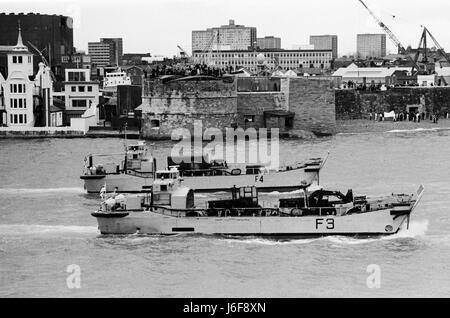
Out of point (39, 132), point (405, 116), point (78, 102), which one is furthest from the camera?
point (405, 116)

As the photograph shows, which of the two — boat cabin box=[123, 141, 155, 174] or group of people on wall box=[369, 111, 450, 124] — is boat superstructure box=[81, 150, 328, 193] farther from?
group of people on wall box=[369, 111, 450, 124]

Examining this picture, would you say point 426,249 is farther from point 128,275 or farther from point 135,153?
point 135,153

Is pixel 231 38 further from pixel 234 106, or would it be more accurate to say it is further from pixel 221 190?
pixel 221 190

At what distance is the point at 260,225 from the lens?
74.7 feet

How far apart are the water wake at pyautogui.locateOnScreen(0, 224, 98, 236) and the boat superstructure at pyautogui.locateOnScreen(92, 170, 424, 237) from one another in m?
0.86

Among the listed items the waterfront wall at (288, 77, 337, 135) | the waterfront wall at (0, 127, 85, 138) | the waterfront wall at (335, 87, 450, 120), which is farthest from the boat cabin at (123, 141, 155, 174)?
the waterfront wall at (335, 87, 450, 120)

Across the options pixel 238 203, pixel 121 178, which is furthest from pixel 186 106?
pixel 238 203

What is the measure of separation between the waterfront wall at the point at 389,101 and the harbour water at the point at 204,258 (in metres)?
27.7

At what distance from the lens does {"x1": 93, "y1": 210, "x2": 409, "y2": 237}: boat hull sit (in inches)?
891

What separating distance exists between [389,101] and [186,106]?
15535mm

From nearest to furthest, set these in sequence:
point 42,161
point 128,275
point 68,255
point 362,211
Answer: point 128,275
point 68,255
point 362,211
point 42,161
